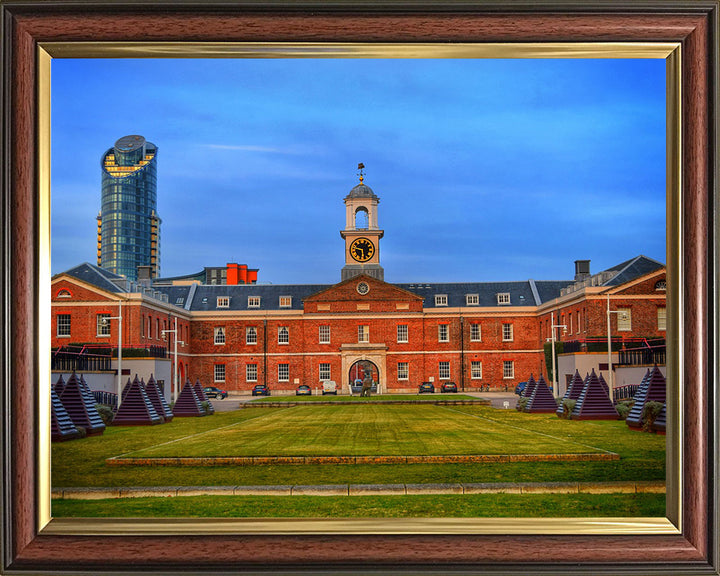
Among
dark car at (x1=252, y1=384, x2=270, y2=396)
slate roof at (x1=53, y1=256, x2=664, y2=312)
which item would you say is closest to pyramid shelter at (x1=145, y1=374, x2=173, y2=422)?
slate roof at (x1=53, y1=256, x2=664, y2=312)

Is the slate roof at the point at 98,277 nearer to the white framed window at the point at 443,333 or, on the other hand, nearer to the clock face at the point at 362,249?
the clock face at the point at 362,249

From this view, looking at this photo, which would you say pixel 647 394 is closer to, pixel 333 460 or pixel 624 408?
pixel 624 408

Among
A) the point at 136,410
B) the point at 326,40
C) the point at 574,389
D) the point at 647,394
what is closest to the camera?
the point at 326,40

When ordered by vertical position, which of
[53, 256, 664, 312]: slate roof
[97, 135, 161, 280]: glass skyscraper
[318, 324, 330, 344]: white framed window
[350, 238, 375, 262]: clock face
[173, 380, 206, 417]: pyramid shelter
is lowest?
[173, 380, 206, 417]: pyramid shelter

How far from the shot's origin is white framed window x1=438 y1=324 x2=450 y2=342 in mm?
10713

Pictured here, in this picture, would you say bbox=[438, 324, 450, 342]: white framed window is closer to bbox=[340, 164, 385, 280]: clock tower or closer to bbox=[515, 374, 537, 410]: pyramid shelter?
bbox=[515, 374, 537, 410]: pyramid shelter

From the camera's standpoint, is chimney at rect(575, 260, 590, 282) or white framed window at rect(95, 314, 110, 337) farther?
white framed window at rect(95, 314, 110, 337)

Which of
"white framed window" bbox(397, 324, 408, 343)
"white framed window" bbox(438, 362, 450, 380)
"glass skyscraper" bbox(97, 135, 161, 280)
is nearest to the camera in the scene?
"glass skyscraper" bbox(97, 135, 161, 280)

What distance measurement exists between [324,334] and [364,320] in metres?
2.89

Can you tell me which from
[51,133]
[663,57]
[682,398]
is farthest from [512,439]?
[51,133]

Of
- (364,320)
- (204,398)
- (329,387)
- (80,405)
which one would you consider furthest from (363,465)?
(364,320)

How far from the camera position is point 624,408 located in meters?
7.38

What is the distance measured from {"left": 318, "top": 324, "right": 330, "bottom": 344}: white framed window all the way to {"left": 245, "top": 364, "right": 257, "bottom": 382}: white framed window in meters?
1.98

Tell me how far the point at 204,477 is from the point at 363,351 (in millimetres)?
8027
